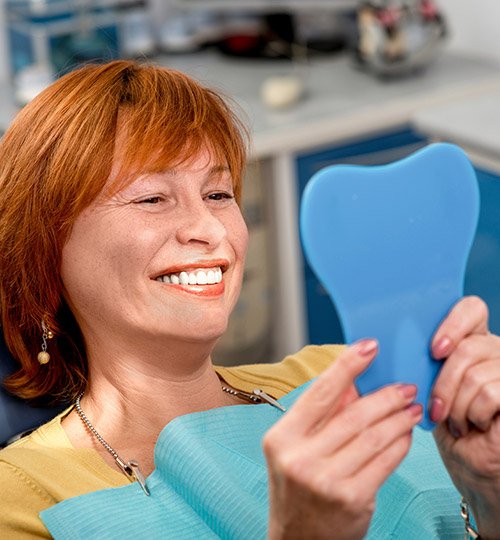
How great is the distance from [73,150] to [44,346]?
0.31 metres

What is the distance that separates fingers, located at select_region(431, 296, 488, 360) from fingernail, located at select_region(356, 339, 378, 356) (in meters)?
0.10

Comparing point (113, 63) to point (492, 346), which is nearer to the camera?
point (492, 346)

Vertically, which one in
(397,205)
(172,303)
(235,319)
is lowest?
(235,319)

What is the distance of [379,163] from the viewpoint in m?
2.86

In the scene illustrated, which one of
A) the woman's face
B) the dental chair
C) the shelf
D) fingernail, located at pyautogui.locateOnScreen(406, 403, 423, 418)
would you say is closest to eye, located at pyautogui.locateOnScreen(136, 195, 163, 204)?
the woman's face

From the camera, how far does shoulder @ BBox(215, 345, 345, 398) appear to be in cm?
152

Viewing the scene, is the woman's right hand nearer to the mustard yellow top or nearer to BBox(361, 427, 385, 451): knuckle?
BBox(361, 427, 385, 451): knuckle

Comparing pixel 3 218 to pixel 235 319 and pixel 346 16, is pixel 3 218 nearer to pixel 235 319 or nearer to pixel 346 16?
pixel 235 319

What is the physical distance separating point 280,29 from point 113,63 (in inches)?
79.0

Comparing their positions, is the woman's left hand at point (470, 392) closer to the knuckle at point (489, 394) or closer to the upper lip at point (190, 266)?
the knuckle at point (489, 394)

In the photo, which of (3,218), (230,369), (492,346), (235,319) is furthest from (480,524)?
(235,319)

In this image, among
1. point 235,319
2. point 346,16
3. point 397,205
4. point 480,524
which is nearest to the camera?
point 397,205

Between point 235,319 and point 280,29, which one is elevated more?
point 280,29

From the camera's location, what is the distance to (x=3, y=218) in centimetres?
138
